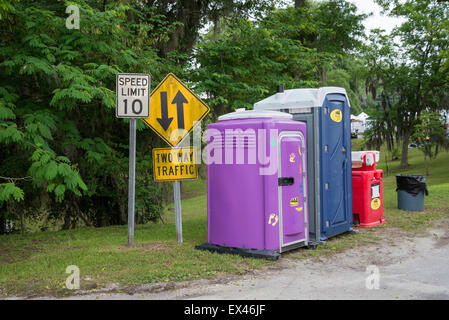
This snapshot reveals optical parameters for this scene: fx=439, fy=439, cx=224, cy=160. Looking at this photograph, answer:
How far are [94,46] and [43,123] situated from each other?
6.33 ft

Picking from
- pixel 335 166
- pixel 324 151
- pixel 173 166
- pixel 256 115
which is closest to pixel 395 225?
pixel 335 166

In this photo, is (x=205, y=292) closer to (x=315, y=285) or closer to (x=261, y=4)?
(x=315, y=285)

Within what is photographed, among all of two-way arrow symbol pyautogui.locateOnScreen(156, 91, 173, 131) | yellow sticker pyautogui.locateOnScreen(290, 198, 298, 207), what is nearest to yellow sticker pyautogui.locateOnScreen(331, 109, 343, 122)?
yellow sticker pyautogui.locateOnScreen(290, 198, 298, 207)

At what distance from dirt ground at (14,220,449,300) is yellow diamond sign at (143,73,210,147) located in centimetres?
294

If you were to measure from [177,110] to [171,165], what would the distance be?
1.01 metres

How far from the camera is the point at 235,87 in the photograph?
12.7 meters

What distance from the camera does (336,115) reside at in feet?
28.0

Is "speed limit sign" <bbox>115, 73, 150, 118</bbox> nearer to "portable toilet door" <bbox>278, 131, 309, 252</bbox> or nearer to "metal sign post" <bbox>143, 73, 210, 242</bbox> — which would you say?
"metal sign post" <bbox>143, 73, 210, 242</bbox>

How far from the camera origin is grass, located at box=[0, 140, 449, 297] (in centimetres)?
571

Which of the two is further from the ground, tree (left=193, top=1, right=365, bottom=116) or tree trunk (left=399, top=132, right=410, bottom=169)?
tree (left=193, top=1, right=365, bottom=116)

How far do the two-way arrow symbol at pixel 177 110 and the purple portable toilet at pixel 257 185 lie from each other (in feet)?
2.75

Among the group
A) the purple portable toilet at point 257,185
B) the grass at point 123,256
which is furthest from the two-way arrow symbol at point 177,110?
the grass at point 123,256

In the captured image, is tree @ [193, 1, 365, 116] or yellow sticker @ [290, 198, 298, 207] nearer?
yellow sticker @ [290, 198, 298, 207]
